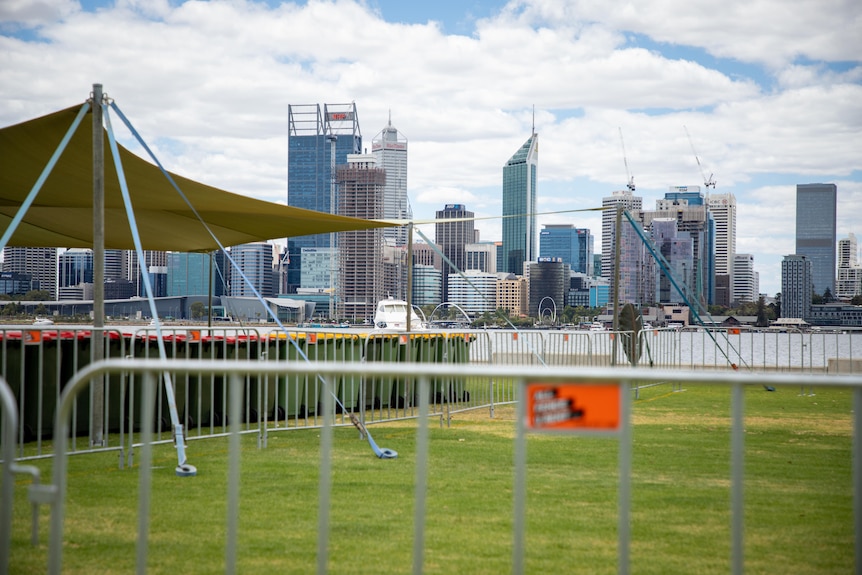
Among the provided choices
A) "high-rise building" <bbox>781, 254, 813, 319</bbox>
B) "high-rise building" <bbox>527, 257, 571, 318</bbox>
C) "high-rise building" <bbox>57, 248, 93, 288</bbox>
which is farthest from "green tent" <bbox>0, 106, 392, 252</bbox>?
"high-rise building" <bbox>527, 257, 571, 318</bbox>

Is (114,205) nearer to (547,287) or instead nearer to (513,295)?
(513,295)

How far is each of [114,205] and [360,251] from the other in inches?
6315

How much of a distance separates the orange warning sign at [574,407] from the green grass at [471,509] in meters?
2.00

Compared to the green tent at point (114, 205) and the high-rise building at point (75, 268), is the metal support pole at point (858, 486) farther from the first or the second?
the high-rise building at point (75, 268)

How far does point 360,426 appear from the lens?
34.2 ft

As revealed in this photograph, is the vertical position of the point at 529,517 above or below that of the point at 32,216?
below

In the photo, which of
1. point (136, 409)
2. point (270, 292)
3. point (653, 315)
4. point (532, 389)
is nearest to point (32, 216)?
point (136, 409)

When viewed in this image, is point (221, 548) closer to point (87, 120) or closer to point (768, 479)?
point (768, 479)

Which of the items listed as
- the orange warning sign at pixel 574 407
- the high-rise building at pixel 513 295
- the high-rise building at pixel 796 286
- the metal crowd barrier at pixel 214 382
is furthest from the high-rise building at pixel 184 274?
the orange warning sign at pixel 574 407

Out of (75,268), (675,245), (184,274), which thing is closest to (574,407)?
(184,274)

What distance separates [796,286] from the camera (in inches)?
5433

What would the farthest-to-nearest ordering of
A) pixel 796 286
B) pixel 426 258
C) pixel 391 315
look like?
pixel 426 258
pixel 796 286
pixel 391 315

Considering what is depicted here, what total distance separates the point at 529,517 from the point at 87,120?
24.0 ft

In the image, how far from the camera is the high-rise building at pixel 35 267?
111m
